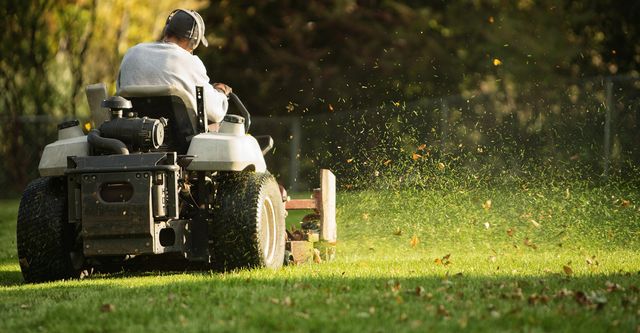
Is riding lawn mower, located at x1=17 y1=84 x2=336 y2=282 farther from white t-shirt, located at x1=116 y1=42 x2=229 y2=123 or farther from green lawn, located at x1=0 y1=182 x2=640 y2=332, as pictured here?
green lawn, located at x1=0 y1=182 x2=640 y2=332

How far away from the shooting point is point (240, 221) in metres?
8.23

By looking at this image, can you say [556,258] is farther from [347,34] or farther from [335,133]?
[347,34]

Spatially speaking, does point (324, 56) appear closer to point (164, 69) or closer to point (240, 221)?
point (164, 69)

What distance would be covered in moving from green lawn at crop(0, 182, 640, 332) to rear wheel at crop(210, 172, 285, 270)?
0.48 ft

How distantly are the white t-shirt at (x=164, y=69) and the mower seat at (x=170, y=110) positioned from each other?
0.19 ft

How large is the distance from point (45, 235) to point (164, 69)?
134 centimetres

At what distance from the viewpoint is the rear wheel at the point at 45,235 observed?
8.30m

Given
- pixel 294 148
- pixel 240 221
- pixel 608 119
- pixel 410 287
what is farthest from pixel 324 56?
pixel 410 287

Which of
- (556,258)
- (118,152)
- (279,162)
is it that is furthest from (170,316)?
(279,162)

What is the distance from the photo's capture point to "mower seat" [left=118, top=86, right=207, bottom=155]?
8.38 metres

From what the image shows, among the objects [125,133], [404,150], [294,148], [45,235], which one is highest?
[294,148]

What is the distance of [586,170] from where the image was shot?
16.3 meters

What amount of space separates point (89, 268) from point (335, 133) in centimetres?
1135

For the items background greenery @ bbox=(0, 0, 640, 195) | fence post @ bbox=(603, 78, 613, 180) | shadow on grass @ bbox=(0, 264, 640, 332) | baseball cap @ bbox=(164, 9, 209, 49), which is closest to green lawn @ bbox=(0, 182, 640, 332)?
shadow on grass @ bbox=(0, 264, 640, 332)
